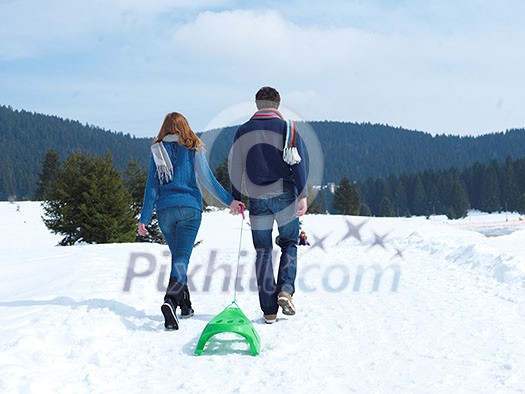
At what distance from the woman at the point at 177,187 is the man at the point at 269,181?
0.31 metres

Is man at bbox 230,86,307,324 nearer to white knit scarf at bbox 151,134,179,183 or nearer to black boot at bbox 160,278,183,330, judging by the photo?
white knit scarf at bbox 151,134,179,183

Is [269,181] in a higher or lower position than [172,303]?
higher

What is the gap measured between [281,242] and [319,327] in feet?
3.45

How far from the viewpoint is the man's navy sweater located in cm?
538

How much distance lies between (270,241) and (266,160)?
89cm

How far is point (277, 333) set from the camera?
16.2 ft

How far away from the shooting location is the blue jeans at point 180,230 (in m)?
5.37

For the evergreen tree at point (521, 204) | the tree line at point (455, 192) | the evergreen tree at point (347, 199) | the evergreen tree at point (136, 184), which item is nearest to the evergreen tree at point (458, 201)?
the tree line at point (455, 192)

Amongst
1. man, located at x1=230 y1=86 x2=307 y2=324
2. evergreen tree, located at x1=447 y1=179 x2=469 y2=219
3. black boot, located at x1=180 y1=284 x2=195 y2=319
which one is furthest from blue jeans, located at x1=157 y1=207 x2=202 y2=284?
evergreen tree, located at x1=447 y1=179 x2=469 y2=219

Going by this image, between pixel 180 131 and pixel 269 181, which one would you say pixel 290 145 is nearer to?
pixel 269 181

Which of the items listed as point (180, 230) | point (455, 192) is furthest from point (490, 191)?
point (180, 230)

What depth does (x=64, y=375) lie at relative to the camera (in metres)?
3.66

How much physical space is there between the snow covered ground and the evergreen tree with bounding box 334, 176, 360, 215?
2962 inches

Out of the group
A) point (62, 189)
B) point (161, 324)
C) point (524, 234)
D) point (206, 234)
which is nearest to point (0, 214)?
point (206, 234)
